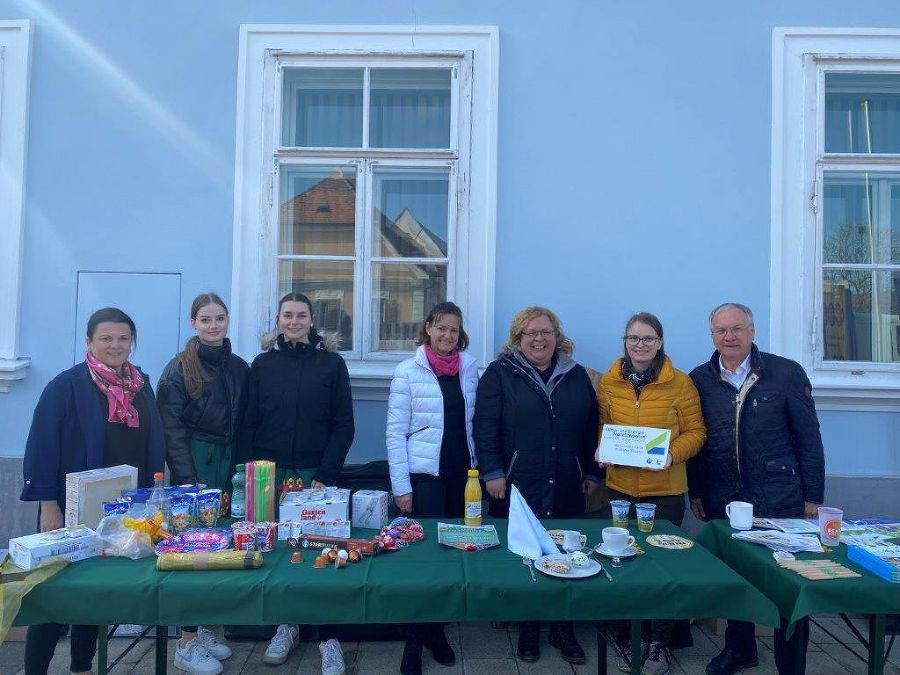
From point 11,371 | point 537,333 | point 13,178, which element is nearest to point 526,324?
point 537,333

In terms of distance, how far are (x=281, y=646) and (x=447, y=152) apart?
2783 mm

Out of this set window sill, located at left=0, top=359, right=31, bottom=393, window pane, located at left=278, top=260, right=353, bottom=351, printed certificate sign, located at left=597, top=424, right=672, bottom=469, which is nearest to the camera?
printed certificate sign, located at left=597, top=424, right=672, bottom=469

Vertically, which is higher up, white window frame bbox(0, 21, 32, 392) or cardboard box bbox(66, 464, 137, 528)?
white window frame bbox(0, 21, 32, 392)

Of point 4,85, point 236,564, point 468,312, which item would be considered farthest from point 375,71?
point 236,564

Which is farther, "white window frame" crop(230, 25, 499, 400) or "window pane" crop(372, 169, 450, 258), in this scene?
"window pane" crop(372, 169, 450, 258)

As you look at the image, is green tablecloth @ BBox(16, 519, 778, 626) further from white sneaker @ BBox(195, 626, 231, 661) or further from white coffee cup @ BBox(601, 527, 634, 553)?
white sneaker @ BBox(195, 626, 231, 661)

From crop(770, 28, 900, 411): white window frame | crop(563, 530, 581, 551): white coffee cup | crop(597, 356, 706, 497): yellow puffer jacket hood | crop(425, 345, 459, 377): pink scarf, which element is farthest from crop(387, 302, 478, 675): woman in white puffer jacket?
crop(770, 28, 900, 411): white window frame

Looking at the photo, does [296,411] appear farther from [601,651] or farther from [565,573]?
[601,651]

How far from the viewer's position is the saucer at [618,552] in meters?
2.29

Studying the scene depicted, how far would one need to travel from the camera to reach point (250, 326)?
382 centimetres

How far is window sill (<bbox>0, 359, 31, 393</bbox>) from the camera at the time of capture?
3719 mm

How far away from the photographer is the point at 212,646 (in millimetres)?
3100

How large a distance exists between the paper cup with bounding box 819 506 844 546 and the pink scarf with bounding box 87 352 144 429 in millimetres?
2754

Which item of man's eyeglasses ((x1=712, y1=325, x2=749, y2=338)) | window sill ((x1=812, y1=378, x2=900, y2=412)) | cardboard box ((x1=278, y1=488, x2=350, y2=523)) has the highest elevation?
man's eyeglasses ((x1=712, y1=325, x2=749, y2=338))
